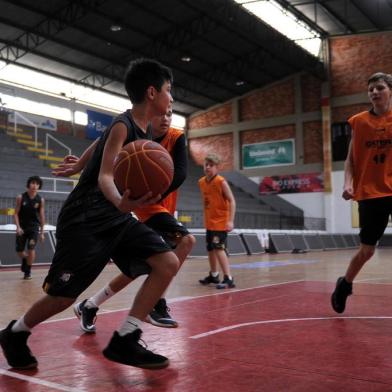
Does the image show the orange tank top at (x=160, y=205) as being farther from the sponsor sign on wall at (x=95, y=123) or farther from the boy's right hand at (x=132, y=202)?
the sponsor sign on wall at (x=95, y=123)

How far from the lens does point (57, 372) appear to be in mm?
2734

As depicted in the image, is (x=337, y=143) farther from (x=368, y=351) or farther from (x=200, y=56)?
(x=368, y=351)

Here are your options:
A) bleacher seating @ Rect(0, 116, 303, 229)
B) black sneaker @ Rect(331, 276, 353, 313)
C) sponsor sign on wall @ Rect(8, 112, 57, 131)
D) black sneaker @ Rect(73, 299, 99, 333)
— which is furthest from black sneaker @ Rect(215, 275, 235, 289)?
sponsor sign on wall @ Rect(8, 112, 57, 131)

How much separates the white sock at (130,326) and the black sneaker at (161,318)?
3.81 feet

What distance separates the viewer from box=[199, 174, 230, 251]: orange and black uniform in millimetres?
7258

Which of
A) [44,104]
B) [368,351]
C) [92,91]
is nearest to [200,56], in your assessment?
[92,91]

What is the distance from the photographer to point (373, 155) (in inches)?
170

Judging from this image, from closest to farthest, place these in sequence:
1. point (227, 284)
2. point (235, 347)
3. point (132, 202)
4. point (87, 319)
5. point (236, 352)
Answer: point (132, 202) → point (236, 352) → point (235, 347) → point (87, 319) → point (227, 284)

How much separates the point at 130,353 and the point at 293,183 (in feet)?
86.6

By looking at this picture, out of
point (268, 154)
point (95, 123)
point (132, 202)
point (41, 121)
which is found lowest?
point (132, 202)

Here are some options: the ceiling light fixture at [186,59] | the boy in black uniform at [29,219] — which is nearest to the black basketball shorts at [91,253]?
the boy in black uniform at [29,219]

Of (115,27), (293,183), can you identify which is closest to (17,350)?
(115,27)

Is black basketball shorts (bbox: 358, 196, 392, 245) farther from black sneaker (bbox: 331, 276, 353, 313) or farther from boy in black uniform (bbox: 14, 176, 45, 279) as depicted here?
boy in black uniform (bbox: 14, 176, 45, 279)

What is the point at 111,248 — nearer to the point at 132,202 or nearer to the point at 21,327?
the point at 132,202
